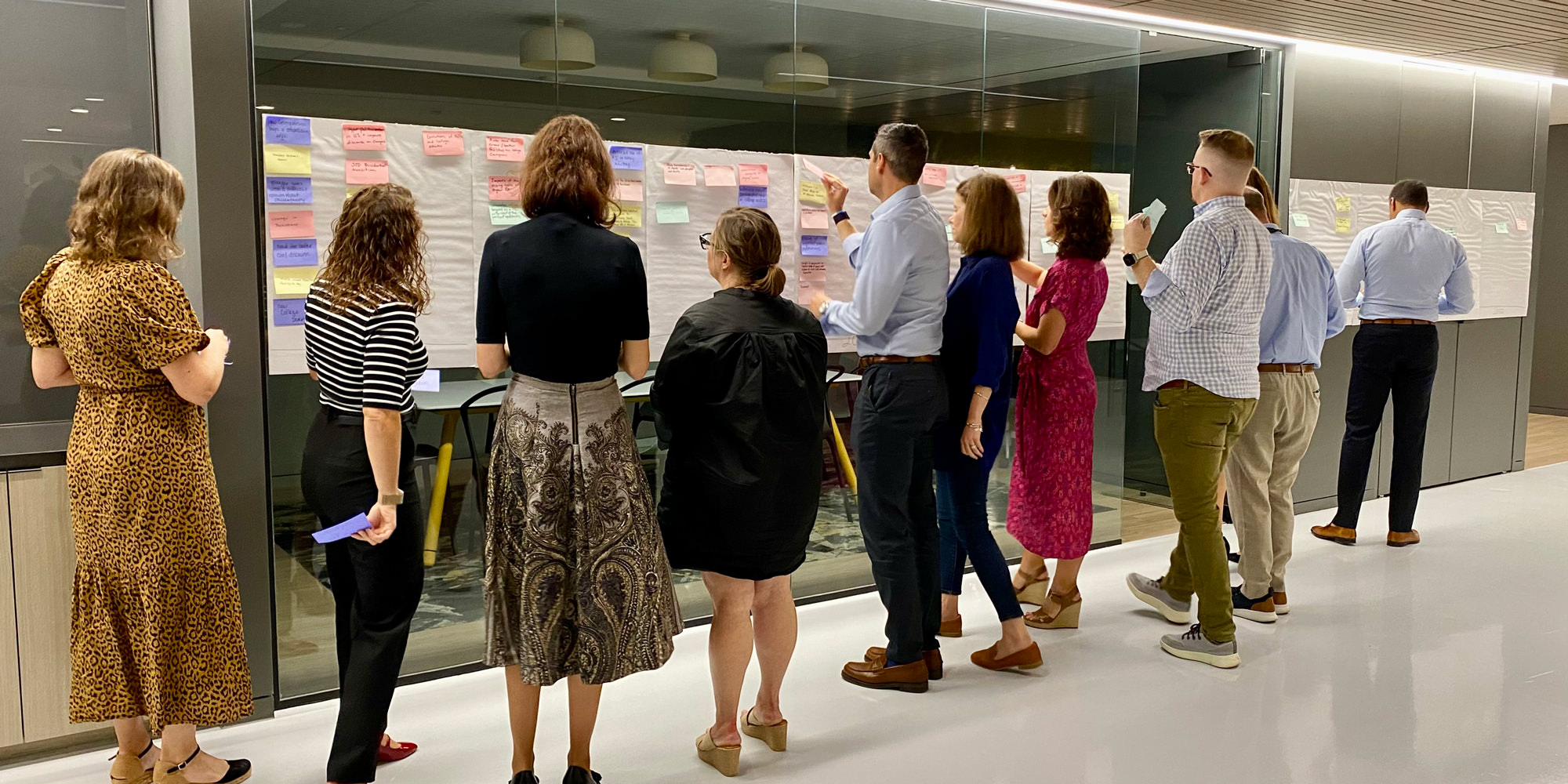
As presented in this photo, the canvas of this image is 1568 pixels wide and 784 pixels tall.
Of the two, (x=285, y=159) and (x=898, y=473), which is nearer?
(x=285, y=159)

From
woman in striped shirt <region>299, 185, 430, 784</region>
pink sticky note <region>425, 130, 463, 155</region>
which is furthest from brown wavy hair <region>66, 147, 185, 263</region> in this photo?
pink sticky note <region>425, 130, 463, 155</region>

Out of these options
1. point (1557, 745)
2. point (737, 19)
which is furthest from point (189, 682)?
point (1557, 745)

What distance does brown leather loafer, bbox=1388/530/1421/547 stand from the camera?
19.0 feet

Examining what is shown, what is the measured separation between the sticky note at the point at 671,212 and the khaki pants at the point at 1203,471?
→ 1.90 meters

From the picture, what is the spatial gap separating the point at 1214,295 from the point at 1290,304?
→ 0.84m

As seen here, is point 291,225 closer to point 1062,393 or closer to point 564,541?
point 564,541

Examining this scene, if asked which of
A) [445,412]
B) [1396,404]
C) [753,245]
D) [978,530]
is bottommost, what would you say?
[978,530]

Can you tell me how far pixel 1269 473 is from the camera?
457 centimetres

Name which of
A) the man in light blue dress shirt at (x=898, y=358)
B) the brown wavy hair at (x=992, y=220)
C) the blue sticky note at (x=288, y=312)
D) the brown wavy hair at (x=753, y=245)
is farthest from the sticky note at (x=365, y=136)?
the brown wavy hair at (x=992, y=220)

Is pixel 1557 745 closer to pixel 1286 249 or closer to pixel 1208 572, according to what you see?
pixel 1208 572

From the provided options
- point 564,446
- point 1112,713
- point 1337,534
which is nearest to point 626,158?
point 564,446

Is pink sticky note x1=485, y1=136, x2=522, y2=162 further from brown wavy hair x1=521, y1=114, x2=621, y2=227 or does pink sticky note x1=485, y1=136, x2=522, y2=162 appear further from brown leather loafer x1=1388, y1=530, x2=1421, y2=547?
brown leather loafer x1=1388, y1=530, x2=1421, y2=547

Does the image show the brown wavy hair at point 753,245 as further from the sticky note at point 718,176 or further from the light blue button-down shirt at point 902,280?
the sticky note at point 718,176

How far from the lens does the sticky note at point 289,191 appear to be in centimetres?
345
